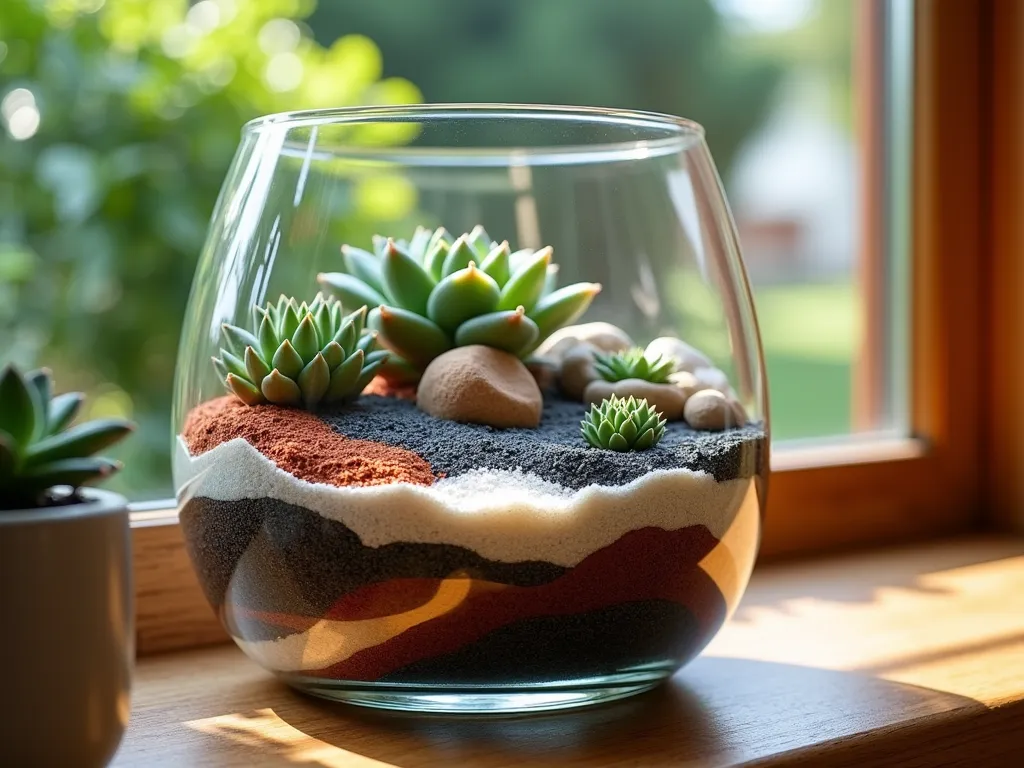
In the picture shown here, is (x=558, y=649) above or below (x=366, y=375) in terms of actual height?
below

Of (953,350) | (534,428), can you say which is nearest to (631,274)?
(534,428)

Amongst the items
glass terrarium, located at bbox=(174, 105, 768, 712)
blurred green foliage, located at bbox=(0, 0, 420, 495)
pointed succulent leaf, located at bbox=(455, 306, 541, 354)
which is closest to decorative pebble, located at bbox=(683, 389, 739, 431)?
glass terrarium, located at bbox=(174, 105, 768, 712)

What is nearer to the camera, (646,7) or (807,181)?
(646,7)

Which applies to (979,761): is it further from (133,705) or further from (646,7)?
(646,7)

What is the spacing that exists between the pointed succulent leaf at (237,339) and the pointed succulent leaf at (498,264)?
6.0 inches

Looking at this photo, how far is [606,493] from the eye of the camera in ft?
1.96

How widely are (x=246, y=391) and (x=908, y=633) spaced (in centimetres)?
55

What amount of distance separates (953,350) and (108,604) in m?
1.02

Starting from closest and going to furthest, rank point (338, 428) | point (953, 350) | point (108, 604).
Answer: point (108, 604) < point (338, 428) < point (953, 350)

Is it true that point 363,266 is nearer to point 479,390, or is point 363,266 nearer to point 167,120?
point 479,390

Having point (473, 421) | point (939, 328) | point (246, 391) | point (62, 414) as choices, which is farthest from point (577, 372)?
point (939, 328)

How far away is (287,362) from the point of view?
625 millimetres

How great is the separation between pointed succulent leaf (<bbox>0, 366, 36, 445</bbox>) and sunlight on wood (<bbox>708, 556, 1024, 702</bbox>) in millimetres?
514

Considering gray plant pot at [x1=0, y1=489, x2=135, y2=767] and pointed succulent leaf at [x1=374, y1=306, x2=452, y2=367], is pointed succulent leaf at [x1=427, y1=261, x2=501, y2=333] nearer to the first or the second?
pointed succulent leaf at [x1=374, y1=306, x2=452, y2=367]
